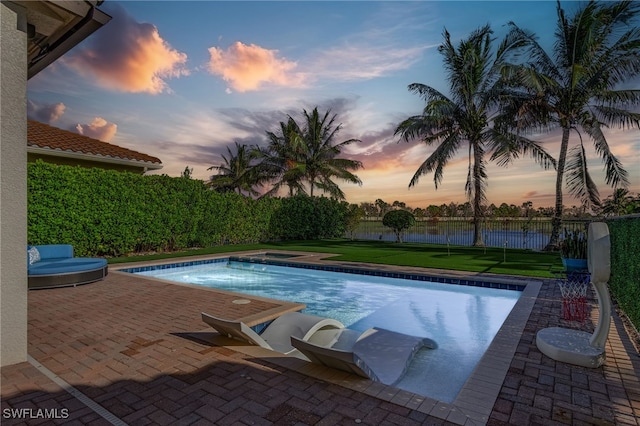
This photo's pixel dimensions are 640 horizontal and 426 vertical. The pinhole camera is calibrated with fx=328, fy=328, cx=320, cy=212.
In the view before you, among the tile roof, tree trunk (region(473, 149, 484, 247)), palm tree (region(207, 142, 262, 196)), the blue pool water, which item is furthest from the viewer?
palm tree (region(207, 142, 262, 196))

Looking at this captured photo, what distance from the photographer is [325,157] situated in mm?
24188

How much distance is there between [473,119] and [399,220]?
6.46 m

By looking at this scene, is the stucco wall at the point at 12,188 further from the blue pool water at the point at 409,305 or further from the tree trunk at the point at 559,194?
the tree trunk at the point at 559,194

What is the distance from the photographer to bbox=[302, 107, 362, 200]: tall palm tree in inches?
936

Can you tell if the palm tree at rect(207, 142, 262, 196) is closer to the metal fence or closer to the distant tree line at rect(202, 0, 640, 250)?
the metal fence

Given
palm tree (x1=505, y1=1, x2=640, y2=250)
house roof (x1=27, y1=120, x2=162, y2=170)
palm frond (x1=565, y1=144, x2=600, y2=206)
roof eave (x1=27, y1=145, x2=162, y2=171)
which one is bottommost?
palm frond (x1=565, y1=144, x2=600, y2=206)

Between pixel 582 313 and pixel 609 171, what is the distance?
37.6 feet

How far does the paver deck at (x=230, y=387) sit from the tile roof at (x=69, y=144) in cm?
1025

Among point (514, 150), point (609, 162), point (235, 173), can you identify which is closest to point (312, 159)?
point (514, 150)

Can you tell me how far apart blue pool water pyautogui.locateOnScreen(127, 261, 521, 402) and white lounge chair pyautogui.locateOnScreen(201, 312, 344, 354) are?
1.36m

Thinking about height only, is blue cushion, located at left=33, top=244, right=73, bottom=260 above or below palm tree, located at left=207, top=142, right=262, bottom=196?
below

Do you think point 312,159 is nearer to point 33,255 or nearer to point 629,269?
point 33,255

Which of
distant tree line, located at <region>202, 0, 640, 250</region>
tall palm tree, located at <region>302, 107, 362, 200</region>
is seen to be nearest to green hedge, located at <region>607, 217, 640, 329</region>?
distant tree line, located at <region>202, 0, 640, 250</region>

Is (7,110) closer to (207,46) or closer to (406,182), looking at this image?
(207,46)
